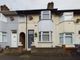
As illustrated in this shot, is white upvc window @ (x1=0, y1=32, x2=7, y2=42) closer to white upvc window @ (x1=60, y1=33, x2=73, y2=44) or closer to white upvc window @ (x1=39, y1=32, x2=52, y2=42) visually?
white upvc window @ (x1=39, y1=32, x2=52, y2=42)

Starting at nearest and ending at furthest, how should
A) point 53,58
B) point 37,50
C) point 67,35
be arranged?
point 53,58
point 37,50
point 67,35

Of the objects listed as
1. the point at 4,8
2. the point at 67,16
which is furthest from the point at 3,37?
the point at 67,16

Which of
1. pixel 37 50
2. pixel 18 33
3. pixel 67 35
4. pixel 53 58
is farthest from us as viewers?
pixel 18 33

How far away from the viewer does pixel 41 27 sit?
33.4m

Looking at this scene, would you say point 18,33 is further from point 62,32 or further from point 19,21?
point 62,32

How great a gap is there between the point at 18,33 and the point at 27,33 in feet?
4.69

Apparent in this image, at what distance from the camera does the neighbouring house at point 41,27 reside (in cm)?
3266

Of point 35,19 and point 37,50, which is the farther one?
point 35,19

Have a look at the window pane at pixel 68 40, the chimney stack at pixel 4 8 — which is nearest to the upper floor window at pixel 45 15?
the window pane at pixel 68 40

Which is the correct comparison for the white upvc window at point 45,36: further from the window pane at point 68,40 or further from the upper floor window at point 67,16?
the upper floor window at point 67,16

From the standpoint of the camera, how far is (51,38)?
109ft

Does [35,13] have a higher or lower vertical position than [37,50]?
higher

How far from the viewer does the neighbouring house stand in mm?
32656

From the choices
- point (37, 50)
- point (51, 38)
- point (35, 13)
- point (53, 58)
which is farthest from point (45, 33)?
point (53, 58)
